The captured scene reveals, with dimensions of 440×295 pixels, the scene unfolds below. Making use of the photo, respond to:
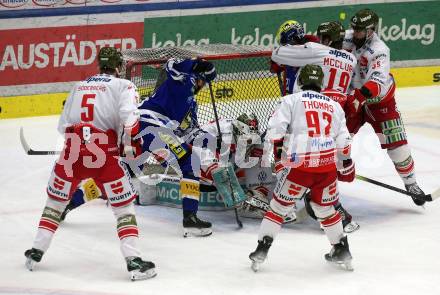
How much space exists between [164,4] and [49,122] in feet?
5.18

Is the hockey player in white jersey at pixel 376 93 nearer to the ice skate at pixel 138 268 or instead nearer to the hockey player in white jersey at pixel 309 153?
the hockey player in white jersey at pixel 309 153

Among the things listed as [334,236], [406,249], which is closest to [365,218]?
[406,249]

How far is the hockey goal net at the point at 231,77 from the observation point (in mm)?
7337

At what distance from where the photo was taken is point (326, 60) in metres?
6.73

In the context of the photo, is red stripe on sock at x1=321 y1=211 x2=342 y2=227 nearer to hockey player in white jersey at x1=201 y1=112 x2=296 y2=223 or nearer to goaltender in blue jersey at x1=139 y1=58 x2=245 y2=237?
goaltender in blue jersey at x1=139 y1=58 x2=245 y2=237

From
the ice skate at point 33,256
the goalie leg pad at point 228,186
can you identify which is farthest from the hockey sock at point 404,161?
the ice skate at point 33,256

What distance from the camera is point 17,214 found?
6.98 meters

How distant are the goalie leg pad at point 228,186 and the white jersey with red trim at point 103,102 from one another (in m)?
1.23

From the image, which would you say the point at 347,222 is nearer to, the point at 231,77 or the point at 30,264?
the point at 231,77

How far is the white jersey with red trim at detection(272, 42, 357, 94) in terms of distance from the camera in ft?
22.0

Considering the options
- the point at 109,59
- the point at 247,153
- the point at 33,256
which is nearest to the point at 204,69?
the point at 247,153

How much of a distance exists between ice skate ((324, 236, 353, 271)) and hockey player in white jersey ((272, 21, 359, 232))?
0.88m

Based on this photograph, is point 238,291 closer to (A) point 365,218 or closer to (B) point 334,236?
(B) point 334,236

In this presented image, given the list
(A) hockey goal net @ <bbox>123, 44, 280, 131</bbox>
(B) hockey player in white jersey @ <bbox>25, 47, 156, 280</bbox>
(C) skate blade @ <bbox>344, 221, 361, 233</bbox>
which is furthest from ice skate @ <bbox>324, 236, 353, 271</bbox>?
(A) hockey goal net @ <bbox>123, 44, 280, 131</bbox>
